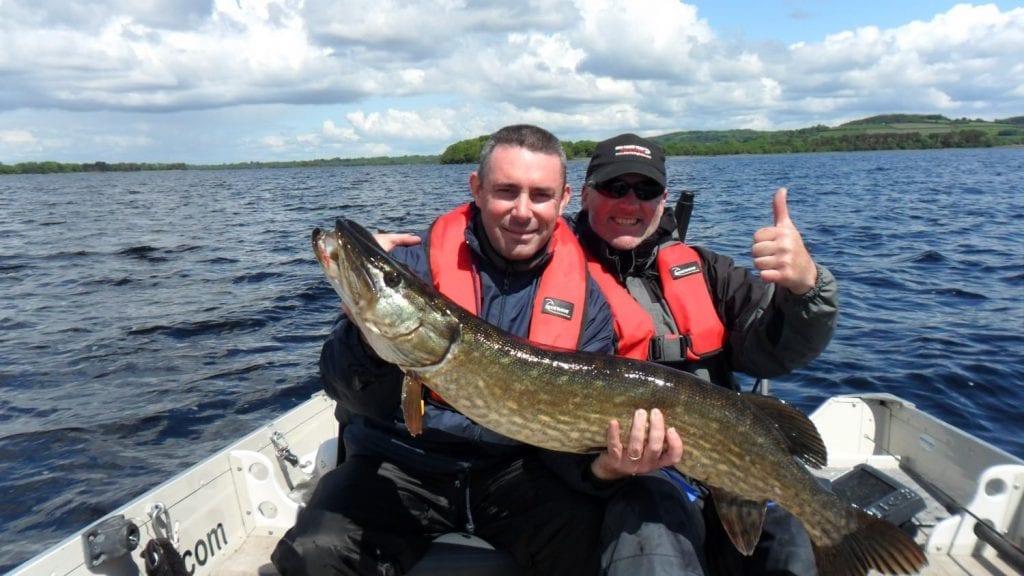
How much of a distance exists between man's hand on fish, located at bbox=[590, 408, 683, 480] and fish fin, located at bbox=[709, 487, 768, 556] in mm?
317

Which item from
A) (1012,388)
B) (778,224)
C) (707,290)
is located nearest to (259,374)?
(707,290)

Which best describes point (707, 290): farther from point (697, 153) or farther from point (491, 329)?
point (697, 153)

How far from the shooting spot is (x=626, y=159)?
389cm

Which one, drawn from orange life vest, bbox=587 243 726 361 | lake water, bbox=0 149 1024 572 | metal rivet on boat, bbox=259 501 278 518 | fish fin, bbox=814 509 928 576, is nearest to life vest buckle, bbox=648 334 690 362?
orange life vest, bbox=587 243 726 361

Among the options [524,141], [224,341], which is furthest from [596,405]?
[224,341]

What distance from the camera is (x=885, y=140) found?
110 meters

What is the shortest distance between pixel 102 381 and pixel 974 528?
909cm

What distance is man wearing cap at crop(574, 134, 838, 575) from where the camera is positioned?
291 cm

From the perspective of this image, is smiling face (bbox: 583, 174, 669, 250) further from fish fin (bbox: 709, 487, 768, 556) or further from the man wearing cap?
fish fin (bbox: 709, 487, 768, 556)

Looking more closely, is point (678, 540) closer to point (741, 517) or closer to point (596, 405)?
point (741, 517)

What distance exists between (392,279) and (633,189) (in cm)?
169

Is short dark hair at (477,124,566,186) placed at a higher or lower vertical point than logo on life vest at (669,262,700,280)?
higher

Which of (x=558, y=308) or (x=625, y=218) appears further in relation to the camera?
(x=625, y=218)

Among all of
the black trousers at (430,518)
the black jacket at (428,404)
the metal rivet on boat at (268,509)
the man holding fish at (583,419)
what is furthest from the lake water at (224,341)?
the man holding fish at (583,419)
